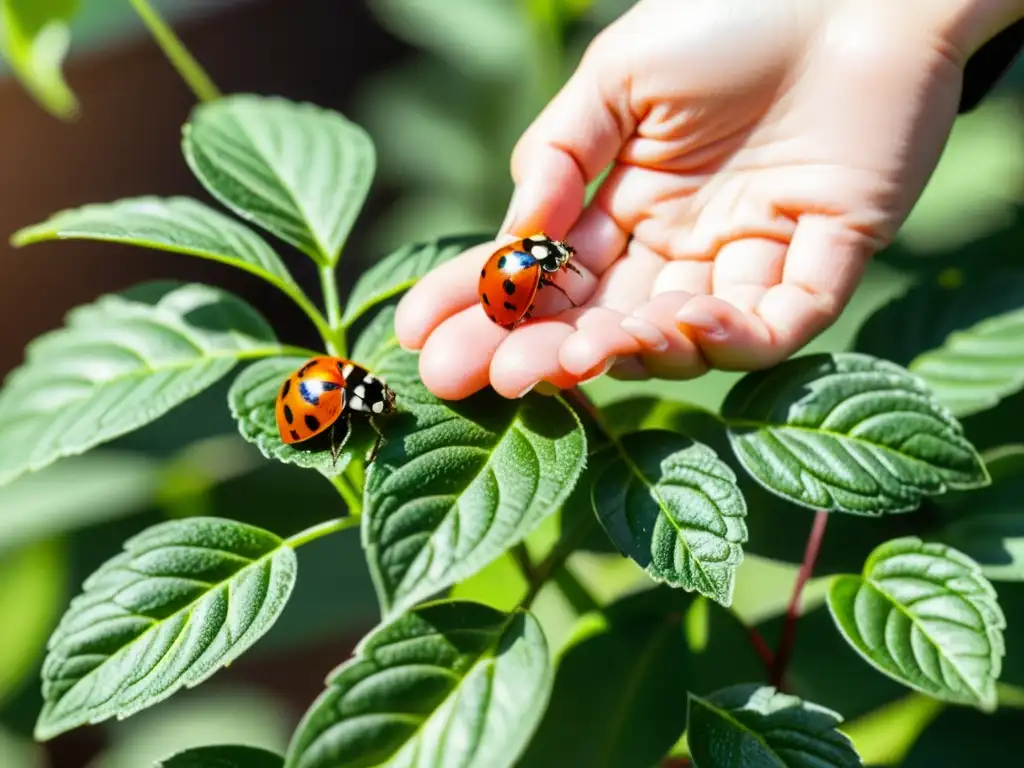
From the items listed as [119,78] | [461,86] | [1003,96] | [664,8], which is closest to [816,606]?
[664,8]

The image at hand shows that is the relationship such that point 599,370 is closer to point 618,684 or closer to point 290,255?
point 618,684

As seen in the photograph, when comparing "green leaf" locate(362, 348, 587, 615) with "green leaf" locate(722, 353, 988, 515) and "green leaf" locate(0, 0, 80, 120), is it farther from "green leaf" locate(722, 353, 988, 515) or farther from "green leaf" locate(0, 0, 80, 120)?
"green leaf" locate(0, 0, 80, 120)

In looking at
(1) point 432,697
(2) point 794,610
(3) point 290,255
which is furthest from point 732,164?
(3) point 290,255

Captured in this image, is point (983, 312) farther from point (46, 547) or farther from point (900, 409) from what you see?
point (46, 547)

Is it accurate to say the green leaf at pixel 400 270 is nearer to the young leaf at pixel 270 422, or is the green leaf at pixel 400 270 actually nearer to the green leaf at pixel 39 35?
the young leaf at pixel 270 422

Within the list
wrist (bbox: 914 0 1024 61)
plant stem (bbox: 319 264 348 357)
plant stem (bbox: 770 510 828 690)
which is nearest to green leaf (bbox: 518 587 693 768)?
plant stem (bbox: 770 510 828 690)
